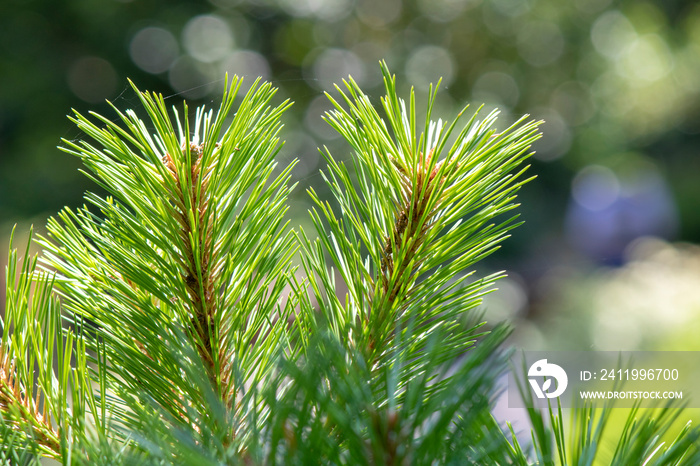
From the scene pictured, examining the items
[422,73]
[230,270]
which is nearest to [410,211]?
[230,270]

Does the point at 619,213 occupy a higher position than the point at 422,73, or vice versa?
the point at 619,213

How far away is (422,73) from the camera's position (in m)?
2.55

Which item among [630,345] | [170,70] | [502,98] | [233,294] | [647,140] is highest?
[647,140]

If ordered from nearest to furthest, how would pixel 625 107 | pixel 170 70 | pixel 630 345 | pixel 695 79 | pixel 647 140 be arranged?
pixel 630 345 < pixel 170 70 < pixel 625 107 < pixel 695 79 < pixel 647 140

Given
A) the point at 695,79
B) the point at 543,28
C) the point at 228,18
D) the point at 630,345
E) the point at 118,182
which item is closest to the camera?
the point at 118,182

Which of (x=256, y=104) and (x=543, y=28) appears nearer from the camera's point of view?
(x=256, y=104)

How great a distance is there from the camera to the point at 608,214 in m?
4.63

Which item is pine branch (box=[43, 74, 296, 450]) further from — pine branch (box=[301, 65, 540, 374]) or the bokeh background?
the bokeh background

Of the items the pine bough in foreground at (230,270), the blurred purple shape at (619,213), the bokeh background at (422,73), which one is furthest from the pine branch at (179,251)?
the blurred purple shape at (619,213)

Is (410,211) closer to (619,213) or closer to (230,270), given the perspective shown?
(230,270)

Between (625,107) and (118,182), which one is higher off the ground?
(625,107)

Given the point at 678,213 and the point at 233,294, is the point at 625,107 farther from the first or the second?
the point at 233,294

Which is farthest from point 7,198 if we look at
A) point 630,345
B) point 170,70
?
point 630,345

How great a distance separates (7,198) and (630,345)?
2735 mm
